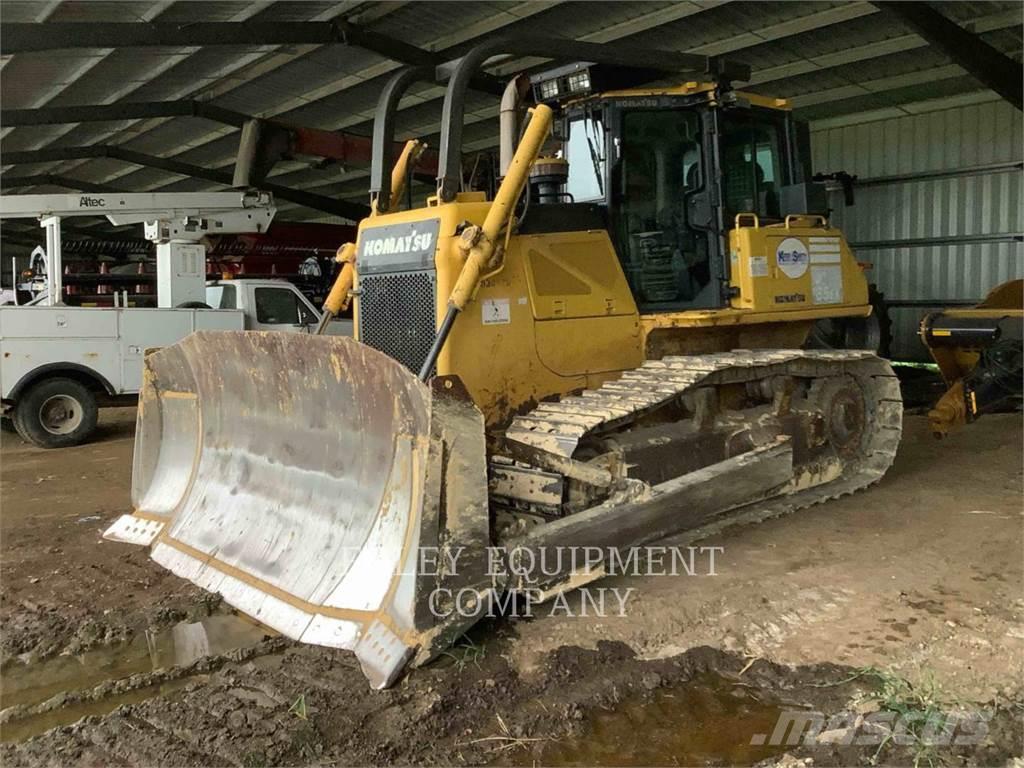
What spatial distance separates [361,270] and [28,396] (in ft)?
19.7

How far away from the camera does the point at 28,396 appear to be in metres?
9.31

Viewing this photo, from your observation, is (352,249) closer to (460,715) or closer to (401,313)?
(401,313)

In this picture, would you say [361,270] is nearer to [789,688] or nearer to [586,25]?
[789,688]

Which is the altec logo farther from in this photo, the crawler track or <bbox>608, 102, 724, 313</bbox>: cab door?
<bbox>608, 102, 724, 313</bbox>: cab door

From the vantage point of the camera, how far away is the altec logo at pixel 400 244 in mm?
4535

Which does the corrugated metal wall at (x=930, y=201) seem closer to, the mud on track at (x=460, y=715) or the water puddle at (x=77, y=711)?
the mud on track at (x=460, y=715)

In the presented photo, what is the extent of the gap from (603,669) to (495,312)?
6.14 ft

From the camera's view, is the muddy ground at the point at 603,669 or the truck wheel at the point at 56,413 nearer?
the muddy ground at the point at 603,669

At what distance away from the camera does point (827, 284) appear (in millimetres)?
6078

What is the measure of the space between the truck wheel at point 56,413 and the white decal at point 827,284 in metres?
7.55

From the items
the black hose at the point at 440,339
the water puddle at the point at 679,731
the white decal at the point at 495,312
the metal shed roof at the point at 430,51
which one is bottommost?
the water puddle at the point at 679,731

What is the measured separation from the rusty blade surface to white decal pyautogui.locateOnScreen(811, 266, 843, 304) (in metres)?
3.43

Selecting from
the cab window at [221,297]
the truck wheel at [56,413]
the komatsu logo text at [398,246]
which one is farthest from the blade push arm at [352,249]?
the cab window at [221,297]

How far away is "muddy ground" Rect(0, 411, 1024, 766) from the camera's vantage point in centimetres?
292
